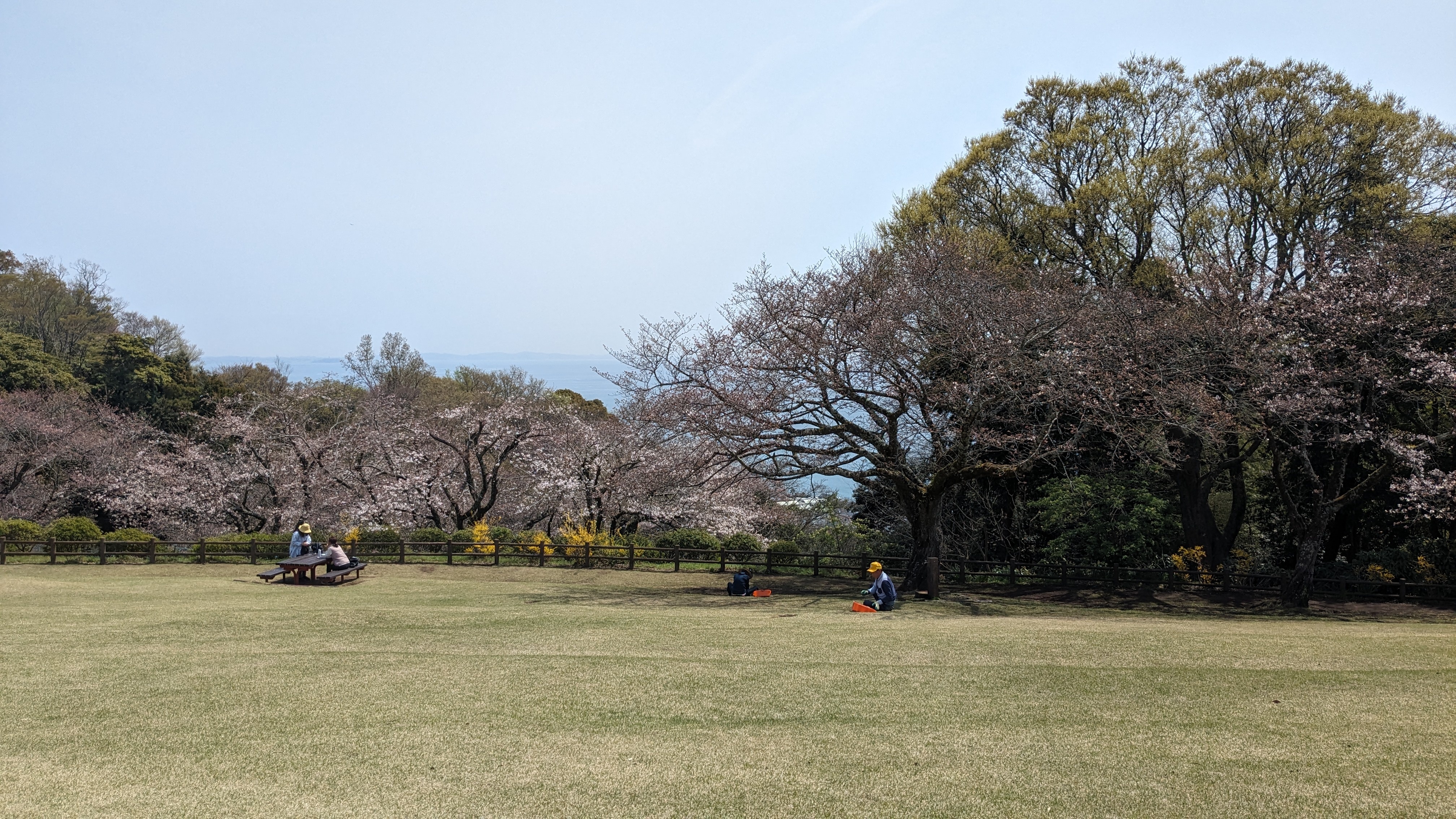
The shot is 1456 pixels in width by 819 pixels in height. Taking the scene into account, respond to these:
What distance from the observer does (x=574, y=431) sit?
103 feet

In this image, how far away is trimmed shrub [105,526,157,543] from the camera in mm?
23312

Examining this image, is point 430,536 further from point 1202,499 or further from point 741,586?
point 1202,499

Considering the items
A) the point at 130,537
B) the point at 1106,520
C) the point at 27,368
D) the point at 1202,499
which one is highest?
the point at 27,368

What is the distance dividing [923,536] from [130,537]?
69.1 ft

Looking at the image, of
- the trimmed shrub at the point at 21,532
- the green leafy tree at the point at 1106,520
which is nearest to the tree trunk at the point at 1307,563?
the green leafy tree at the point at 1106,520

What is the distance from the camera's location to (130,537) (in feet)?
77.8

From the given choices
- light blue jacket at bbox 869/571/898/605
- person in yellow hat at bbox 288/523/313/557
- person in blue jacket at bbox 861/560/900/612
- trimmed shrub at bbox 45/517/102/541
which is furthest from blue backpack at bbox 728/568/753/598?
trimmed shrub at bbox 45/517/102/541

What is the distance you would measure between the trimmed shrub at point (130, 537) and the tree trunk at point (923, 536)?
1975cm

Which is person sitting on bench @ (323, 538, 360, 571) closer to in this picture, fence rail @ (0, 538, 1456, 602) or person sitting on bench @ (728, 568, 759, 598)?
fence rail @ (0, 538, 1456, 602)

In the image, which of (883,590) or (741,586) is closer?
(883,590)

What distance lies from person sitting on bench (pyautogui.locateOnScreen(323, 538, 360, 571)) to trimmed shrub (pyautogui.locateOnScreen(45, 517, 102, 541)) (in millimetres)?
8847

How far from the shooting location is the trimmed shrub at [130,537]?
23.3 m

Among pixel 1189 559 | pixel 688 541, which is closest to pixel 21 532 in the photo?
pixel 688 541

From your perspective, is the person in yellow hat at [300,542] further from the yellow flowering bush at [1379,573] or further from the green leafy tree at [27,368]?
the green leafy tree at [27,368]
